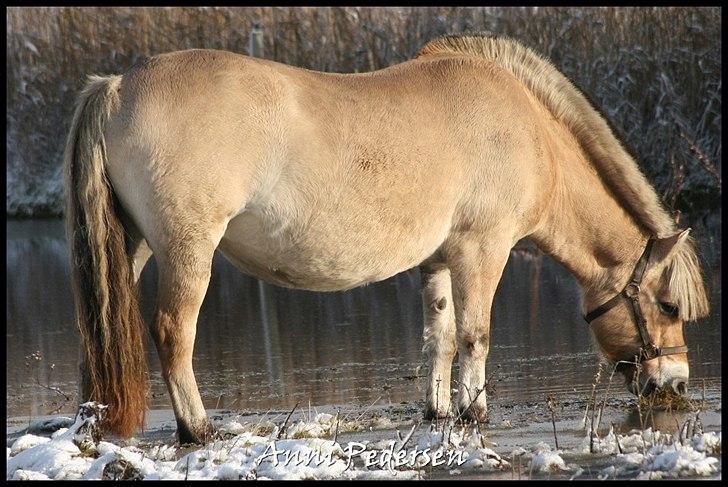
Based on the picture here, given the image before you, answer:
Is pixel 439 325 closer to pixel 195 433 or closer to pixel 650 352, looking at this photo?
pixel 650 352

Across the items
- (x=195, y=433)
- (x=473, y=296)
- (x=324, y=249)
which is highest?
(x=324, y=249)

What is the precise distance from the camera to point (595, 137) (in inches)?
277

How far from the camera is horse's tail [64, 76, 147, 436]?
5.72 meters

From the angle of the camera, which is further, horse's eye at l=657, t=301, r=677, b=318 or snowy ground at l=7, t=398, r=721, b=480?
horse's eye at l=657, t=301, r=677, b=318

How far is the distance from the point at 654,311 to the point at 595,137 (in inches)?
42.4

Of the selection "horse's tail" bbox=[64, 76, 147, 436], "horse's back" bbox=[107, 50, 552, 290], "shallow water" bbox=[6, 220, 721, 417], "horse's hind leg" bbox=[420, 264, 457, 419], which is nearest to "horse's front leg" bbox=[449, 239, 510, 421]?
"horse's back" bbox=[107, 50, 552, 290]

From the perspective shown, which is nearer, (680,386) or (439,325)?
(680,386)

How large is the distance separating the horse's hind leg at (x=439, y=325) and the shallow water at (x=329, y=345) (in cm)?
30

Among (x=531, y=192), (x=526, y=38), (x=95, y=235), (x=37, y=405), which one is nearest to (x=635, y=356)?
(x=531, y=192)

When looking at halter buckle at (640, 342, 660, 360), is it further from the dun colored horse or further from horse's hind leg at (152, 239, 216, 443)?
horse's hind leg at (152, 239, 216, 443)

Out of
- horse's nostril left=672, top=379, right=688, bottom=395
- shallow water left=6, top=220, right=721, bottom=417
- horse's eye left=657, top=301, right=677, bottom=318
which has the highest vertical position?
horse's eye left=657, top=301, right=677, bottom=318

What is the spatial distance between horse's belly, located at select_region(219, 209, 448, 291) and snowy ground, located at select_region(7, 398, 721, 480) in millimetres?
793

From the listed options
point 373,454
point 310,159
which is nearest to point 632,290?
point 310,159

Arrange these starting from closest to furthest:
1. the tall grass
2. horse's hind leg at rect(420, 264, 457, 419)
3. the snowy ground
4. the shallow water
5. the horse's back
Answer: the snowy ground < the horse's back < horse's hind leg at rect(420, 264, 457, 419) < the shallow water < the tall grass
